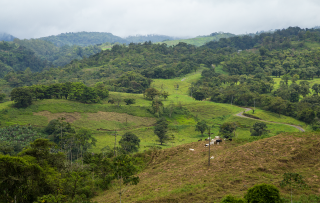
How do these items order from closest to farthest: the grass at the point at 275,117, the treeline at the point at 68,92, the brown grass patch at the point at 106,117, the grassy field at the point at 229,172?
1. the grassy field at the point at 229,172
2. the brown grass patch at the point at 106,117
3. the grass at the point at 275,117
4. the treeline at the point at 68,92

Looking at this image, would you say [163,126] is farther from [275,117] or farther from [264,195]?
[264,195]

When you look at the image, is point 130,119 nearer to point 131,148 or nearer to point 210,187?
point 131,148

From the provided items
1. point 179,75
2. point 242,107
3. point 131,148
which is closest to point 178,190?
point 131,148

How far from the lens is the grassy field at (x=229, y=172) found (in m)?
19.5

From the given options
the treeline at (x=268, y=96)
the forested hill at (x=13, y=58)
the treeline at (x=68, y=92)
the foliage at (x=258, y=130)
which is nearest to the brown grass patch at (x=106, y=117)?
the treeline at (x=68, y=92)

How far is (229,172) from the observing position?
75.7 feet

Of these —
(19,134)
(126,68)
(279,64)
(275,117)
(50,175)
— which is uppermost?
(279,64)

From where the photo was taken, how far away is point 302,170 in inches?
843

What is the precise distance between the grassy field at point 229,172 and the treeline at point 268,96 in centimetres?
4978

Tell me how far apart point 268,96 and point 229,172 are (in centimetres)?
7447

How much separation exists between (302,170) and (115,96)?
263ft

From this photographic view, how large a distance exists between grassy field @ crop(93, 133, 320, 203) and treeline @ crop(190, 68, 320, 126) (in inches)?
1960

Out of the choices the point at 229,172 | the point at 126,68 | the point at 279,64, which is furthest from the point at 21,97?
the point at 279,64

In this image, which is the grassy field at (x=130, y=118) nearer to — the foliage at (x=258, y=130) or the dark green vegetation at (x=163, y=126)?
the dark green vegetation at (x=163, y=126)
